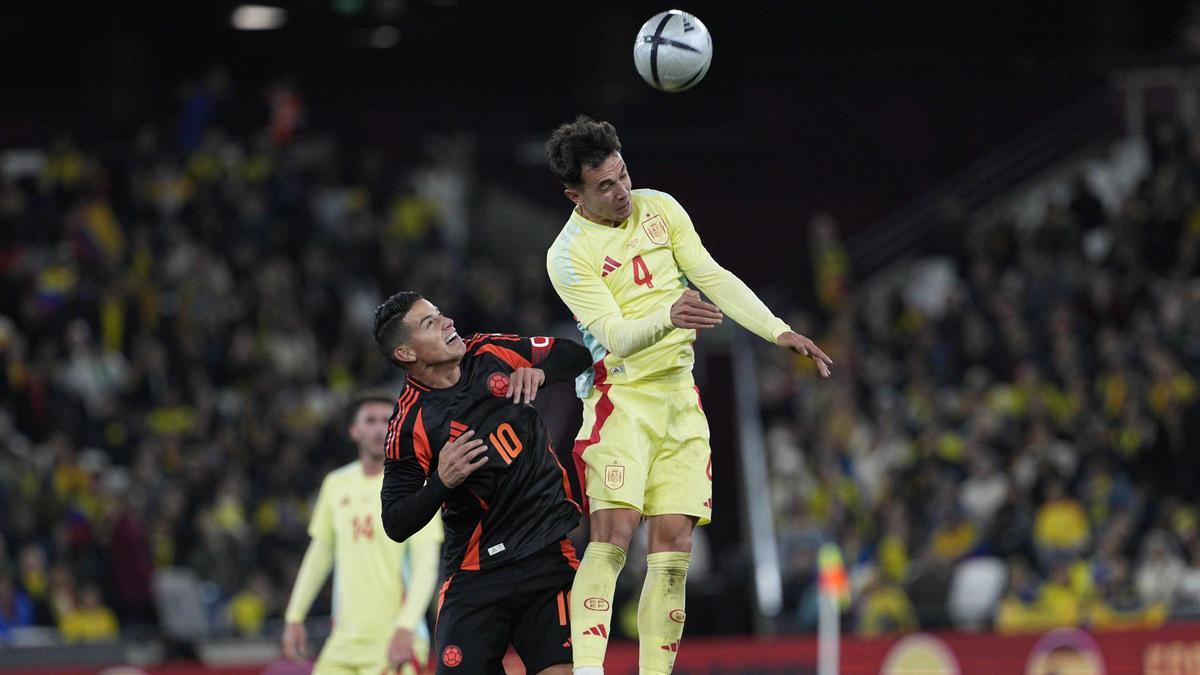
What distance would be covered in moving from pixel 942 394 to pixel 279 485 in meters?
7.02

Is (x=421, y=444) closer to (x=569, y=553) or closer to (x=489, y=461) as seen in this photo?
(x=489, y=461)

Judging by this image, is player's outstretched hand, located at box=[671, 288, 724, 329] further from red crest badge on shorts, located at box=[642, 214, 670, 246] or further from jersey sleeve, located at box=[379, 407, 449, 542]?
jersey sleeve, located at box=[379, 407, 449, 542]

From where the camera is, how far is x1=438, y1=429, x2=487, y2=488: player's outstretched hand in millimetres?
7527

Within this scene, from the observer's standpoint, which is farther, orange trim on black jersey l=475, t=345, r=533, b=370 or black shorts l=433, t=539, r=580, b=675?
orange trim on black jersey l=475, t=345, r=533, b=370

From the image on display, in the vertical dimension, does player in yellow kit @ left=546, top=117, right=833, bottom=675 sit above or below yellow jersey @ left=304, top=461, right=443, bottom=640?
above

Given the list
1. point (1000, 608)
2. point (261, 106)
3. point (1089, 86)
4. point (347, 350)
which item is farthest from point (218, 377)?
point (1089, 86)

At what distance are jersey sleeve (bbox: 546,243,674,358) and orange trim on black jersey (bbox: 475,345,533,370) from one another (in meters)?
0.32

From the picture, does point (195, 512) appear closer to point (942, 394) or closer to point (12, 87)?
point (942, 394)

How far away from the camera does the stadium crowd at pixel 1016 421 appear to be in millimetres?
15781

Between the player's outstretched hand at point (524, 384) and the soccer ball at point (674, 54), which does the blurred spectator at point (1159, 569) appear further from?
the player's outstretched hand at point (524, 384)

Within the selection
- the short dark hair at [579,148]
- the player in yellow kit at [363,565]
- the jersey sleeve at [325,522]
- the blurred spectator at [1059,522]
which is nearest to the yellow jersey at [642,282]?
the short dark hair at [579,148]

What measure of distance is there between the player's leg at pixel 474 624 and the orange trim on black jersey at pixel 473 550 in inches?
1.5

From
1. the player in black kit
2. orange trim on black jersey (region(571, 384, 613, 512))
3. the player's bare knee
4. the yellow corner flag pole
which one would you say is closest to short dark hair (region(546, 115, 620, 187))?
the player in black kit

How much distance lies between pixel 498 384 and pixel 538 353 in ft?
0.88
